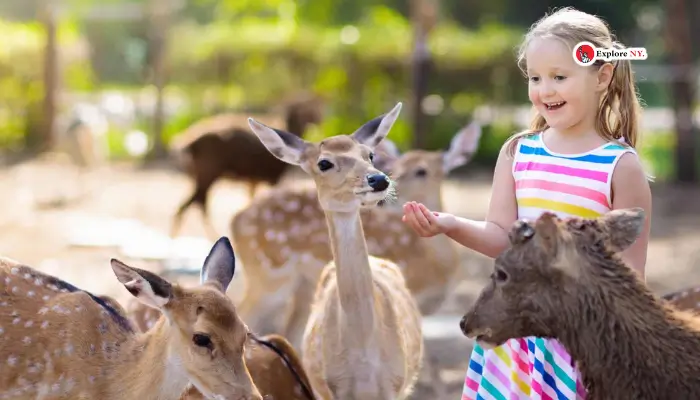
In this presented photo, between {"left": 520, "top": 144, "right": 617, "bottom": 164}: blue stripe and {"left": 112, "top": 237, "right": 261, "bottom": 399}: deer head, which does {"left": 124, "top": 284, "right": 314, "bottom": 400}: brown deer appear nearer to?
{"left": 112, "top": 237, "right": 261, "bottom": 399}: deer head

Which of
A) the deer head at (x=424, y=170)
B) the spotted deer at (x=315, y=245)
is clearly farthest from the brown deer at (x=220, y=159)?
the deer head at (x=424, y=170)

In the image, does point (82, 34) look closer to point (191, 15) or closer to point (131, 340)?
point (191, 15)

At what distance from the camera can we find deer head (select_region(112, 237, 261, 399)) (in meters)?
3.18

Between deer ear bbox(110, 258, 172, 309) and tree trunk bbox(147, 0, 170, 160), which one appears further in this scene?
tree trunk bbox(147, 0, 170, 160)

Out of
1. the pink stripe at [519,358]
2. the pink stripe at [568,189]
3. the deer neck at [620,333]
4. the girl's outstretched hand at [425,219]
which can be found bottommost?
the pink stripe at [519,358]

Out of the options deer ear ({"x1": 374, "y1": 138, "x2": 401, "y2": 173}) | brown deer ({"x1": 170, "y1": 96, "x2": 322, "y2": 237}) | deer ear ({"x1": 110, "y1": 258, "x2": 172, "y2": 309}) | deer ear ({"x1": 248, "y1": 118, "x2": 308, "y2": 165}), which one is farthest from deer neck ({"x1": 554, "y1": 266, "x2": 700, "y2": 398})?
brown deer ({"x1": 170, "y1": 96, "x2": 322, "y2": 237})

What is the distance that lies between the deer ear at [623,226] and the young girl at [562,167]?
0.92 ft

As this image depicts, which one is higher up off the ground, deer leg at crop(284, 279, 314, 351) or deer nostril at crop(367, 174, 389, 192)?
deer nostril at crop(367, 174, 389, 192)

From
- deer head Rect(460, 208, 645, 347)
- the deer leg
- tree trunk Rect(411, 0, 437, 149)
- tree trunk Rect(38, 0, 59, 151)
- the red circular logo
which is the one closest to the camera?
deer head Rect(460, 208, 645, 347)

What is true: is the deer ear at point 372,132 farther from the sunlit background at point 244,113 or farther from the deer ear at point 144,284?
the sunlit background at point 244,113

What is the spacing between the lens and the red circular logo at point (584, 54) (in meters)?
2.89

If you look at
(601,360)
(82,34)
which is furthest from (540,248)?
(82,34)

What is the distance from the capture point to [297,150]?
4.07 m

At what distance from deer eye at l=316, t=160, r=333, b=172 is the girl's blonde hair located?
110 cm
